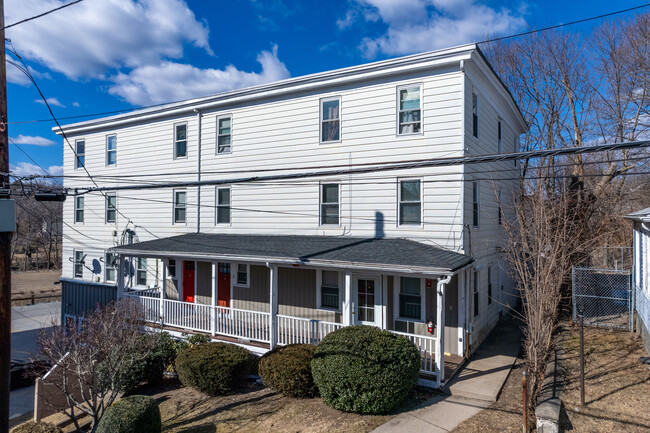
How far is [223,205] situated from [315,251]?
5995 mm

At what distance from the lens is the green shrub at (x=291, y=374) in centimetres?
916

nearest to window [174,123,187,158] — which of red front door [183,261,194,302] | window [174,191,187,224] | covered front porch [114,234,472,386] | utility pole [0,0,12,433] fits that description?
window [174,191,187,224]

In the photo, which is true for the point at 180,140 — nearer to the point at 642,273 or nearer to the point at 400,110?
the point at 400,110

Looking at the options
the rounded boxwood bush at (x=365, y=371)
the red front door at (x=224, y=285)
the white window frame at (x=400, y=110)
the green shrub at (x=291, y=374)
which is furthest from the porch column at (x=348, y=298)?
the red front door at (x=224, y=285)

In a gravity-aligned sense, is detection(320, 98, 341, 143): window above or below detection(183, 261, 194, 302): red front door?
above

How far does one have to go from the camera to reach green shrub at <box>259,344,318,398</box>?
30.0 feet

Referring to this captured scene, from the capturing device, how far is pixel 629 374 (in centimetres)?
906

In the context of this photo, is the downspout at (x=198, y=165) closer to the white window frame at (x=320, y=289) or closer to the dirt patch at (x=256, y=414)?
the white window frame at (x=320, y=289)

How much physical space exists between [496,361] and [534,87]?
19.7 m

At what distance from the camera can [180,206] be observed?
56.4 feet

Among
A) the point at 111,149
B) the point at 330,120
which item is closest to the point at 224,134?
the point at 330,120

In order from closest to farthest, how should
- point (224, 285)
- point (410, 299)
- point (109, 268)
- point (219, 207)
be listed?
point (410, 299), point (224, 285), point (219, 207), point (109, 268)

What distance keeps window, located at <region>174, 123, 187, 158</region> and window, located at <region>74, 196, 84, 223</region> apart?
6855 millimetres

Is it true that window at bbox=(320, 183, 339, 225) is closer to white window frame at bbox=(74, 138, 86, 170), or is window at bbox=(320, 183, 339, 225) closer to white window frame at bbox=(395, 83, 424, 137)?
white window frame at bbox=(395, 83, 424, 137)
